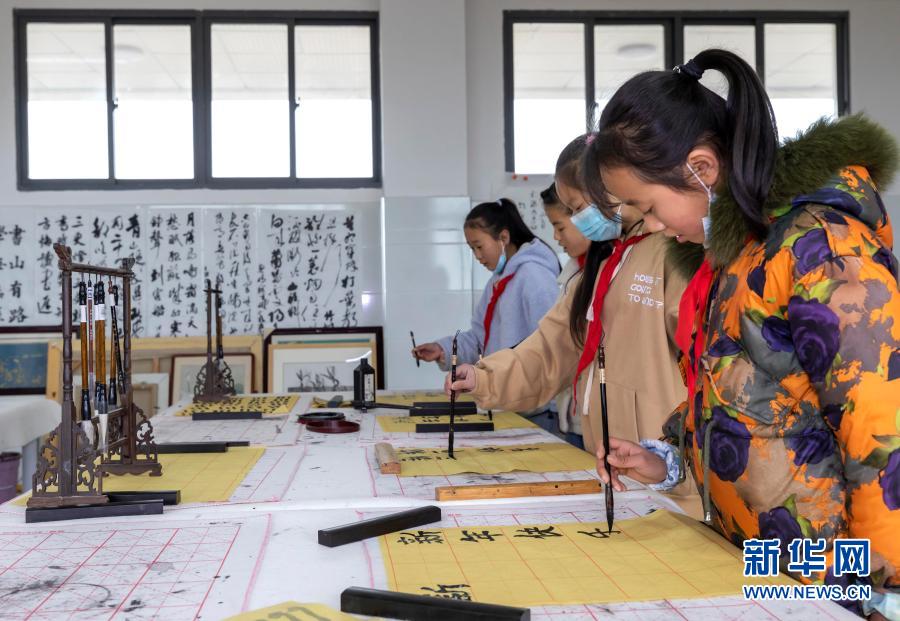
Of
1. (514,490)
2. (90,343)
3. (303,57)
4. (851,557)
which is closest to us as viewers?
(851,557)

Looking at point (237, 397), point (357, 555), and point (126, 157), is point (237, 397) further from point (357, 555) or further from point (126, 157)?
point (126, 157)

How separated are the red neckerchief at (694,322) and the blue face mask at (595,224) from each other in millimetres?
677

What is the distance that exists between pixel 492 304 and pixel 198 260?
2452mm

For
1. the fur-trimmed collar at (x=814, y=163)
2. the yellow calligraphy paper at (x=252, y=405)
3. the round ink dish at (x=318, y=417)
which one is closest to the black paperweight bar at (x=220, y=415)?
the yellow calligraphy paper at (x=252, y=405)

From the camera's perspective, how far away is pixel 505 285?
9.59 feet

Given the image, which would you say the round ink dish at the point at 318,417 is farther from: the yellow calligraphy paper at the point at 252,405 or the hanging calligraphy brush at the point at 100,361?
the hanging calligraphy brush at the point at 100,361

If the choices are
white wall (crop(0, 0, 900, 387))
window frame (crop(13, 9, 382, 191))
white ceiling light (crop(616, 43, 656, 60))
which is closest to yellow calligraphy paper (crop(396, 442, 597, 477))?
white wall (crop(0, 0, 900, 387))

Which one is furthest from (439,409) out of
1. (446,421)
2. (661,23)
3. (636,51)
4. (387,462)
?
(661,23)

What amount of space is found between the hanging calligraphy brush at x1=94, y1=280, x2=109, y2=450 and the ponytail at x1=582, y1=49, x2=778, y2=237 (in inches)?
39.2

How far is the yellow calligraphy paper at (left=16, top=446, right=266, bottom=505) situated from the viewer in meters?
1.48

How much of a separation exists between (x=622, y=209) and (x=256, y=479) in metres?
1.04

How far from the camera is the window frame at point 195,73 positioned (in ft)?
15.6

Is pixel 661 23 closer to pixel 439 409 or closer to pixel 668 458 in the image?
pixel 439 409

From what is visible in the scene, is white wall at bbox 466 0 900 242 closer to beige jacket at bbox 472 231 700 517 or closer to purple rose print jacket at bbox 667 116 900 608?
beige jacket at bbox 472 231 700 517
